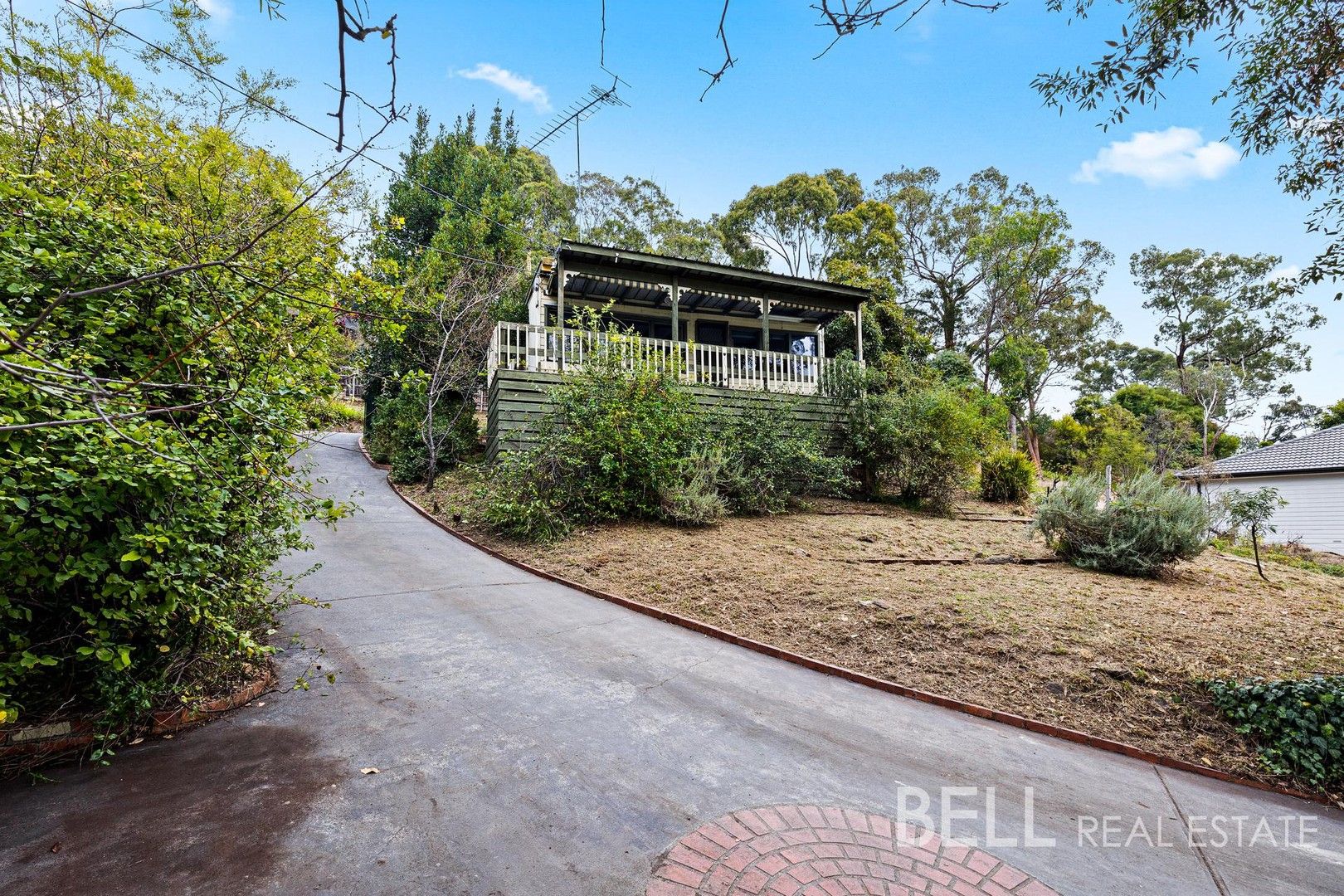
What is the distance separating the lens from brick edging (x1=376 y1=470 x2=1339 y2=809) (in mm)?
3098

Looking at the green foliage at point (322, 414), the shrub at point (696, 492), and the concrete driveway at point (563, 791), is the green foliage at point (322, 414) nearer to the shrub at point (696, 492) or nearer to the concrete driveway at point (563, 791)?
the concrete driveway at point (563, 791)

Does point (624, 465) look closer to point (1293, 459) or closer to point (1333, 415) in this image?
point (1293, 459)

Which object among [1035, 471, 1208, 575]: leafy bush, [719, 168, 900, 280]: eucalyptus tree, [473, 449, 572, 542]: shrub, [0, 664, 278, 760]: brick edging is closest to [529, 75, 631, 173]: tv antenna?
[0, 664, 278, 760]: brick edging

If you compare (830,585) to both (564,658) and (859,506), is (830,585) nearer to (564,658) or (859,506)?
(564,658)

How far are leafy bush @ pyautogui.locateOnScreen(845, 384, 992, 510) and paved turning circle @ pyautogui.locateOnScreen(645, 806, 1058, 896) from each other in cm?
906

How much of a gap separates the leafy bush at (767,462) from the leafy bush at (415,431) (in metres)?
7.09

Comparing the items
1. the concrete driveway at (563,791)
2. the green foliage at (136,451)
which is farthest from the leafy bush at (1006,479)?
the green foliage at (136,451)

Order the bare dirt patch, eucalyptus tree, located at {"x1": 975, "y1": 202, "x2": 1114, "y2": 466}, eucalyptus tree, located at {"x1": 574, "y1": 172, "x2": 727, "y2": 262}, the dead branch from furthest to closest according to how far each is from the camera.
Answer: eucalyptus tree, located at {"x1": 574, "y1": 172, "x2": 727, "y2": 262}
eucalyptus tree, located at {"x1": 975, "y1": 202, "x2": 1114, "y2": 466}
the bare dirt patch
the dead branch

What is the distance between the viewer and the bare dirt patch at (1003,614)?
3701 mm

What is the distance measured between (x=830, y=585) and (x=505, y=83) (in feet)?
16.3

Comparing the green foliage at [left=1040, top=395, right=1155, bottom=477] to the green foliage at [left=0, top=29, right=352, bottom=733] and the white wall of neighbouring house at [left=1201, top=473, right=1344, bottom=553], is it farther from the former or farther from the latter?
the green foliage at [left=0, top=29, right=352, bottom=733]

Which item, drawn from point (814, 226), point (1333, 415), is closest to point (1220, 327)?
point (1333, 415)

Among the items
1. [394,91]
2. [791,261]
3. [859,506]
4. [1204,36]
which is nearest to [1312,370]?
[791,261]

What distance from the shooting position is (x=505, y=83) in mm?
3354
